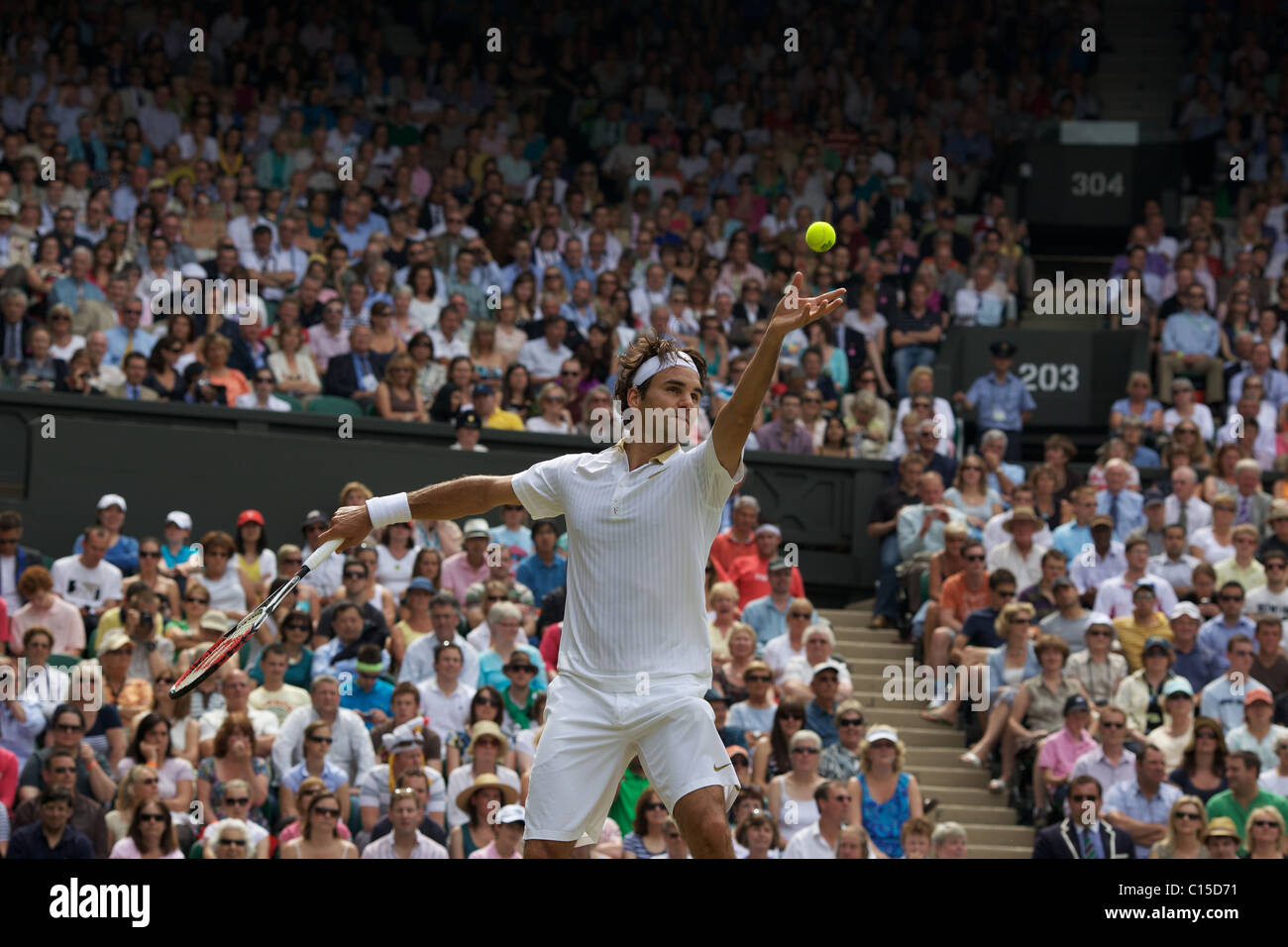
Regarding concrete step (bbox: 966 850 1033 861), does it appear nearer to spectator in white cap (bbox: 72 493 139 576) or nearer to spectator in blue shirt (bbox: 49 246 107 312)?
spectator in white cap (bbox: 72 493 139 576)

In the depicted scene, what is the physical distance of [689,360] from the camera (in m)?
5.82

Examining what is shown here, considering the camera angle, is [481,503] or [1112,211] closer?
[481,503]

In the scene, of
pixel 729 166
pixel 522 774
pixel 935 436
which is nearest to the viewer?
pixel 522 774

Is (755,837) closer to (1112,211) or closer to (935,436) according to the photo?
(935,436)

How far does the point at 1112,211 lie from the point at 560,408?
773 centimetres

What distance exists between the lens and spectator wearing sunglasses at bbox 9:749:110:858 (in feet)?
33.7

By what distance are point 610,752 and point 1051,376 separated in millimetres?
13029

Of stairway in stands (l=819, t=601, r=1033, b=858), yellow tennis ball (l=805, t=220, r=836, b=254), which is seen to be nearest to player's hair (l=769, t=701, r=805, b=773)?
stairway in stands (l=819, t=601, r=1033, b=858)

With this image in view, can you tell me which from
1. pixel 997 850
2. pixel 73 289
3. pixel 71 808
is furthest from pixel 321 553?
pixel 73 289

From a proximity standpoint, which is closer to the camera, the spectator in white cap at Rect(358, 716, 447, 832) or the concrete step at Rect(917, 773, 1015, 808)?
the spectator in white cap at Rect(358, 716, 447, 832)

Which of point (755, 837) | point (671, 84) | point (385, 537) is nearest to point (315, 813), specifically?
point (755, 837)

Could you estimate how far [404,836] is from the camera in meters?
10.5

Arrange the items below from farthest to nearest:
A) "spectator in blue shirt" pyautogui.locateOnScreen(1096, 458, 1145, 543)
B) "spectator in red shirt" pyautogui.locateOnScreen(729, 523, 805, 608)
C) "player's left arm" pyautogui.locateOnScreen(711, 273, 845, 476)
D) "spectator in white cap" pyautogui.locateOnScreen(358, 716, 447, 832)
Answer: "spectator in blue shirt" pyautogui.locateOnScreen(1096, 458, 1145, 543) < "spectator in red shirt" pyautogui.locateOnScreen(729, 523, 805, 608) < "spectator in white cap" pyautogui.locateOnScreen(358, 716, 447, 832) < "player's left arm" pyautogui.locateOnScreen(711, 273, 845, 476)

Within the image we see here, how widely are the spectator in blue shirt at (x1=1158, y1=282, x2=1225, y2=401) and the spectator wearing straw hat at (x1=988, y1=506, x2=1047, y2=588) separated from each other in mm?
4289
